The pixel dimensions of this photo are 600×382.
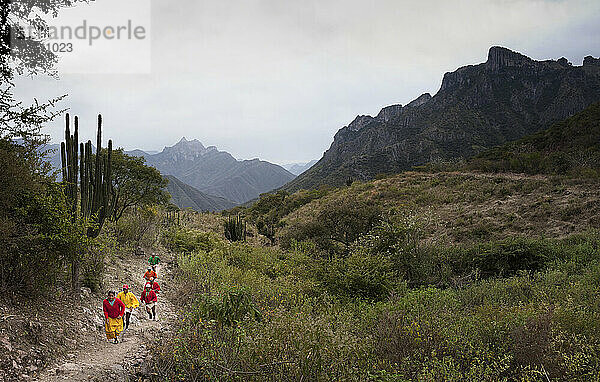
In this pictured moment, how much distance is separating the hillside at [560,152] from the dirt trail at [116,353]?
23.8 meters

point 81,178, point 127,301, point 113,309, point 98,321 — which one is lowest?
point 98,321

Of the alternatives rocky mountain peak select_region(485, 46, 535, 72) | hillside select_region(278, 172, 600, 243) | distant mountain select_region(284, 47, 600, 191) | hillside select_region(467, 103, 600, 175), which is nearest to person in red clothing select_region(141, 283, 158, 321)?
hillside select_region(278, 172, 600, 243)

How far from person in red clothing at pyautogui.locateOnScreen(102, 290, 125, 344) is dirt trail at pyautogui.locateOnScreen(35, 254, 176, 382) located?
17 centimetres

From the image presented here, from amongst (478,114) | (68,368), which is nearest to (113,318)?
(68,368)

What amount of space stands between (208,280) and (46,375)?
4.16m

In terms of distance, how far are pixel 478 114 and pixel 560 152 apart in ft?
187

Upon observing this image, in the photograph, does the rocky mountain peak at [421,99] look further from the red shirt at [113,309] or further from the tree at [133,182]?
the red shirt at [113,309]

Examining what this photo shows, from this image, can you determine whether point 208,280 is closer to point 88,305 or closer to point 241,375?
point 88,305

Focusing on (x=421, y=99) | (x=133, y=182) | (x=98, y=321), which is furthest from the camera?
(x=421, y=99)

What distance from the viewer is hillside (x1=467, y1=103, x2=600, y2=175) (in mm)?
21453

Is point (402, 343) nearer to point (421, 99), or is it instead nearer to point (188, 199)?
point (421, 99)

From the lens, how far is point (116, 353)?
5387 mm

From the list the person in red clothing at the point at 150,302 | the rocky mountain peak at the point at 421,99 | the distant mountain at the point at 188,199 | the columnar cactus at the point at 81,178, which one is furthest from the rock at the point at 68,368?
the distant mountain at the point at 188,199

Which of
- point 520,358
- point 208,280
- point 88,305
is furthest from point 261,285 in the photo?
point 520,358
